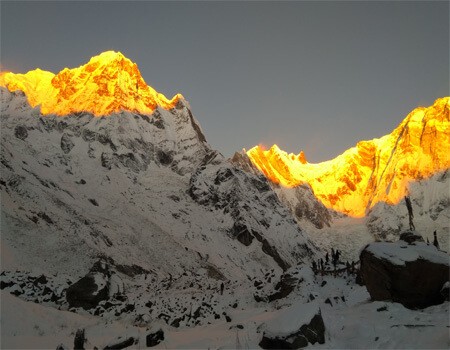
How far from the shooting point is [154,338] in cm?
1670

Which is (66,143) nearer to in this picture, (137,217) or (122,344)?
(137,217)

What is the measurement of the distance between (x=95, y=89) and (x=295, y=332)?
116m

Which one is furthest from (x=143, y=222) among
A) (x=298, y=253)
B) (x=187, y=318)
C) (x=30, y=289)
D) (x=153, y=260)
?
(x=187, y=318)

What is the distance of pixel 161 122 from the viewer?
394ft

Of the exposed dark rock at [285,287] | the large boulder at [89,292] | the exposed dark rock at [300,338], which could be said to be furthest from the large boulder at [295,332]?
the large boulder at [89,292]

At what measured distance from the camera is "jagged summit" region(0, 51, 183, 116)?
373 ft

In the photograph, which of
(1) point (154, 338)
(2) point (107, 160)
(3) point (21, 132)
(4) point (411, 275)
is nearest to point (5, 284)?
(1) point (154, 338)

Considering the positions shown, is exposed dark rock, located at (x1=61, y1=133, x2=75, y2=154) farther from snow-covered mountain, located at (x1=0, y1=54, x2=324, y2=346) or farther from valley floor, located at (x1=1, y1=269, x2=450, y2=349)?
valley floor, located at (x1=1, y1=269, x2=450, y2=349)

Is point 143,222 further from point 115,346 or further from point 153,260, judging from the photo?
point 115,346

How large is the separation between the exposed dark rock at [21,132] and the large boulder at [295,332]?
87.9 m

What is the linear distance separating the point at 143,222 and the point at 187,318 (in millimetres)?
50425

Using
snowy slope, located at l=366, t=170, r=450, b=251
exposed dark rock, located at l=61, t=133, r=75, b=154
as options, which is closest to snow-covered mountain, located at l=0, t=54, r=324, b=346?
exposed dark rock, located at l=61, t=133, r=75, b=154

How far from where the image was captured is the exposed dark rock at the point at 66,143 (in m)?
92.1

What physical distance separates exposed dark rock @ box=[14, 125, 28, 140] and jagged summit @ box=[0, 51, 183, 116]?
1616cm
